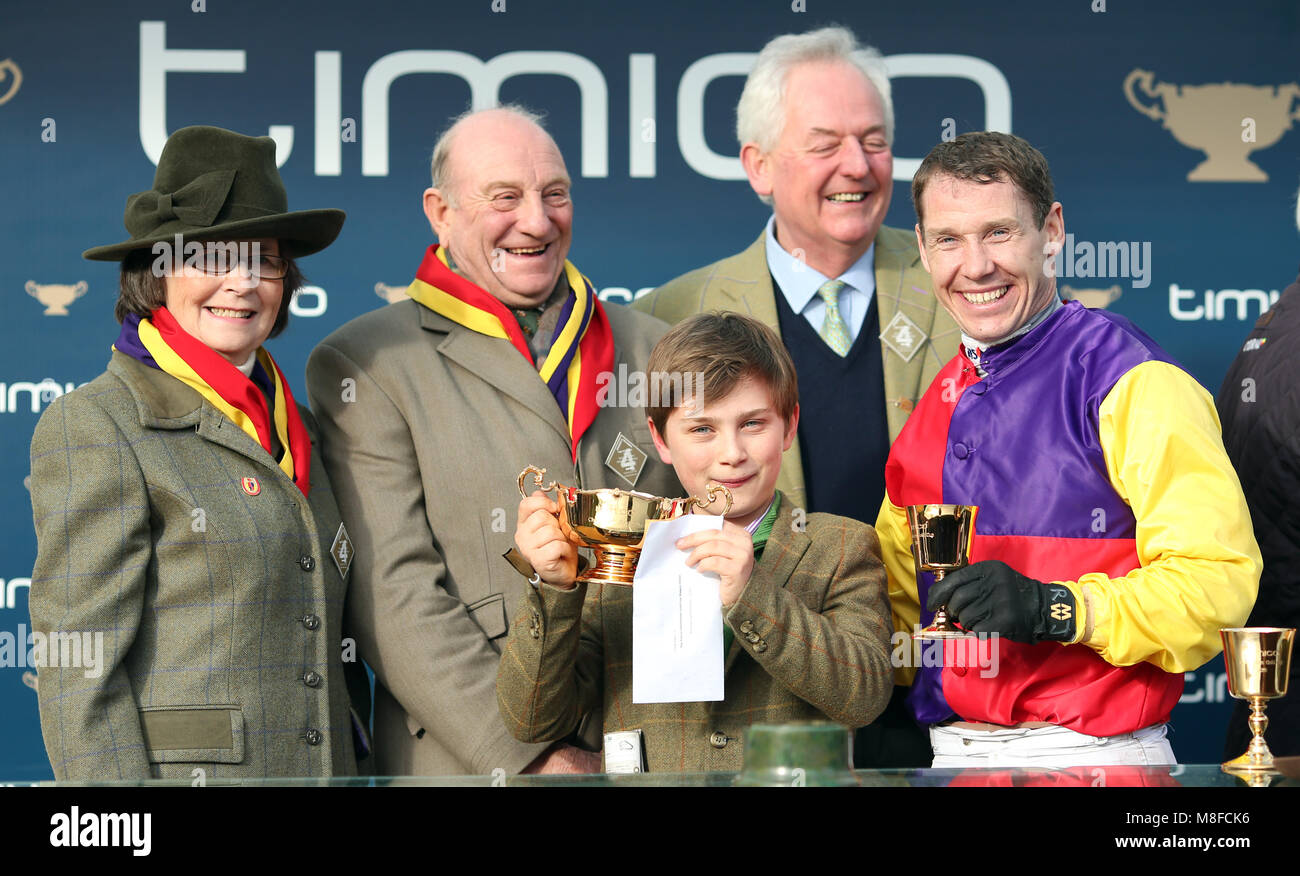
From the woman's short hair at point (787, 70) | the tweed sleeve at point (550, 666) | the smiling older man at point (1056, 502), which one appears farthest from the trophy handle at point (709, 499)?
the woman's short hair at point (787, 70)

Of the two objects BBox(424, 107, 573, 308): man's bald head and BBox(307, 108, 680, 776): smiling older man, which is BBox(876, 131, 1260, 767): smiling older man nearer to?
BBox(307, 108, 680, 776): smiling older man

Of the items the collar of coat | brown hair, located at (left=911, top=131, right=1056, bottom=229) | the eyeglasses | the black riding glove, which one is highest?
brown hair, located at (left=911, top=131, right=1056, bottom=229)

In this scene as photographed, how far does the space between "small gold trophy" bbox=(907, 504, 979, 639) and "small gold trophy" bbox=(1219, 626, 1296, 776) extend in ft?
1.52

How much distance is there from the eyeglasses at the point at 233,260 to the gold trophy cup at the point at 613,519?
0.99 m

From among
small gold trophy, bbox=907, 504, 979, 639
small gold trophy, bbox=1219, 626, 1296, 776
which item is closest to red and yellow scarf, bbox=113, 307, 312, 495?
small gold trophy, bbox=907, 504, 979, 639

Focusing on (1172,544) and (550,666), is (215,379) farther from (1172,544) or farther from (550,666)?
(1172,544)

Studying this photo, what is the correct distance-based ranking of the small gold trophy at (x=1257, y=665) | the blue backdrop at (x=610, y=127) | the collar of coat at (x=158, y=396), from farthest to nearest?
1. the blue backdrop at (x=610, y=127)
2. the collar of coat at (x=158, y=396)
3. the small gold trophy at (x=1257, y=665)

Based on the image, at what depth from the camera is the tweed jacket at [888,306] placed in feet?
12.3

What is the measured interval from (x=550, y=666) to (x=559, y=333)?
3.44ft

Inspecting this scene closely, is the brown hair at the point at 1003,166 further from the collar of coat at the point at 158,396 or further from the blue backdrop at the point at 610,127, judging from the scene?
the blue backdrop at the point at 610,127

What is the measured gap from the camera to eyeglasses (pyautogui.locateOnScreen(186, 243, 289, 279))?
3.18 meters

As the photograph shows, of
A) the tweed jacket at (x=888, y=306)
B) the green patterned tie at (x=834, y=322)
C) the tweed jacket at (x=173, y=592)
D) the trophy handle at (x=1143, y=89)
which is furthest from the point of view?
the trophy handle at (x=1143, y=89)
